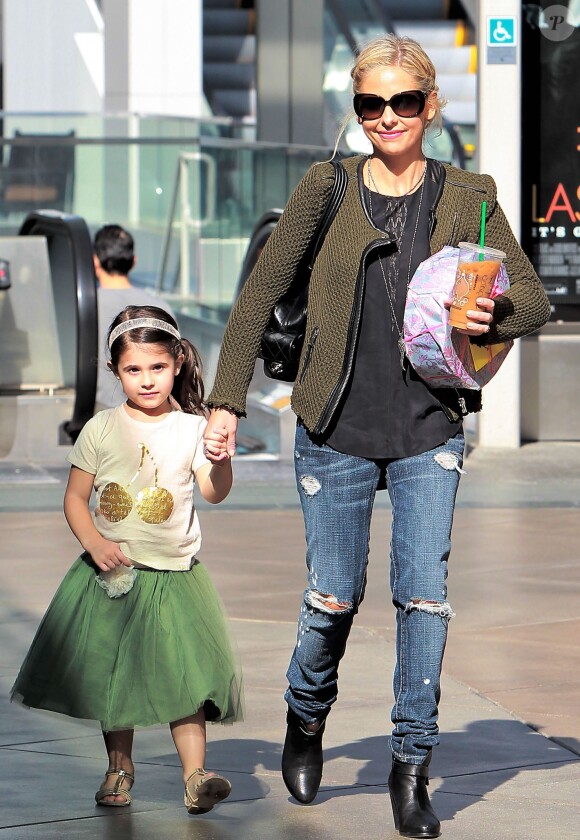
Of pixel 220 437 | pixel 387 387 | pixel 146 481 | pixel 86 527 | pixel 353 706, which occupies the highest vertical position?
pixel 387 387

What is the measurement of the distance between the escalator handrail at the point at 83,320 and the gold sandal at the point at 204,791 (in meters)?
6.02

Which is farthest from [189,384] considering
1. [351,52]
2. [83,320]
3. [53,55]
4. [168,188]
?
[53,55]

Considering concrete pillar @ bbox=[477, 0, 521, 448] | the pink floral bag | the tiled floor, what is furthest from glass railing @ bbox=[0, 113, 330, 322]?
the pink floral bag

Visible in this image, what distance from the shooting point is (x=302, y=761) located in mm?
4273

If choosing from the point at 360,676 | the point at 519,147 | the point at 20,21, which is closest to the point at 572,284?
the point at 519,147

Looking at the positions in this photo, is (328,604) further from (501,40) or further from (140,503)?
(501,40)

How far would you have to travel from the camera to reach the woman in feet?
13.3

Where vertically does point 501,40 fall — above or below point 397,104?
above

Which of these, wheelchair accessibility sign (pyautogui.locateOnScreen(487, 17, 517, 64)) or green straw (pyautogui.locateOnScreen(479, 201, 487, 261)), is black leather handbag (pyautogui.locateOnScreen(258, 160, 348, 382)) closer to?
green straw (pyautogui.locateOnScreen(479, 201, 487, 261))

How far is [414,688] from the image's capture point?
160 inches

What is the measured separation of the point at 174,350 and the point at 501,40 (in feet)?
24.2

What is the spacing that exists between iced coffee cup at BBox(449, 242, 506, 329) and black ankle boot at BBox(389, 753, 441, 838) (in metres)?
1.04

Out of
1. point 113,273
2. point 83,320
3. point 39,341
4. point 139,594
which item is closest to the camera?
point 139,594

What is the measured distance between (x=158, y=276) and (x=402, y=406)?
1125 centimetres
